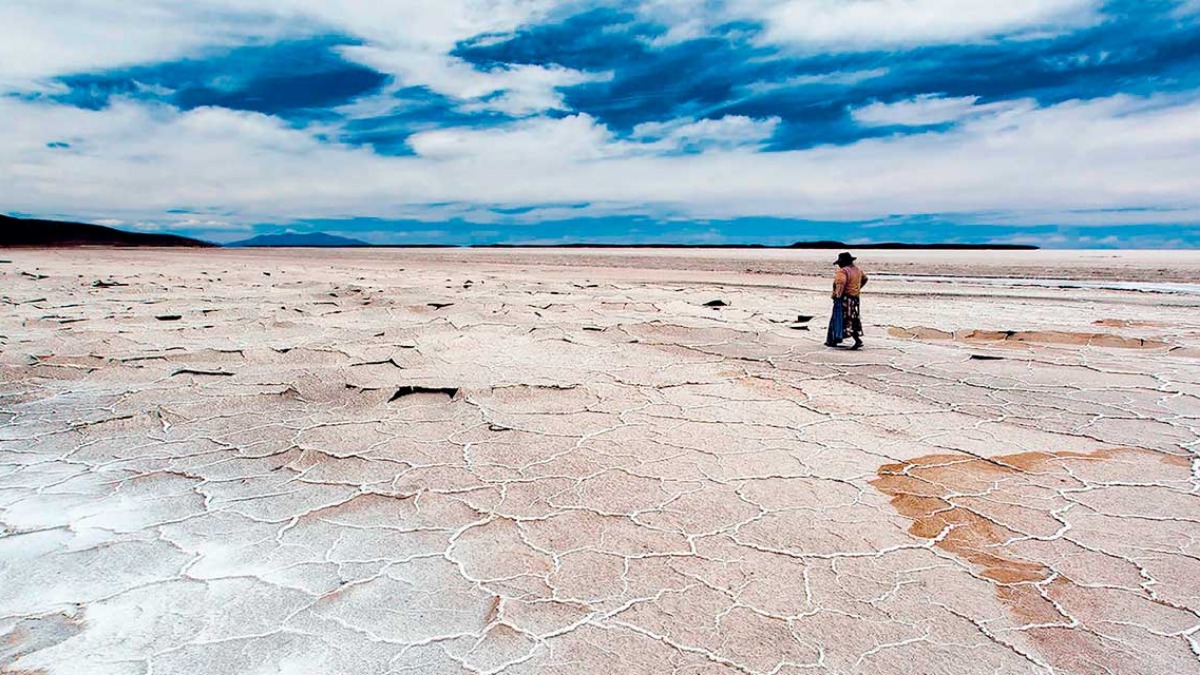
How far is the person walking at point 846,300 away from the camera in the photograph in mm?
6457

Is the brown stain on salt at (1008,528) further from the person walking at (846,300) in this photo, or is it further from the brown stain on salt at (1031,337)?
the brown stain on salt at (1031,337)

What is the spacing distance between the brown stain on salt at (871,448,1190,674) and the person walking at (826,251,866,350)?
2859 millimetres

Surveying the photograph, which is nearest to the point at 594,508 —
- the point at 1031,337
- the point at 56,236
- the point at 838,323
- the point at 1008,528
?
the point at 1008,528

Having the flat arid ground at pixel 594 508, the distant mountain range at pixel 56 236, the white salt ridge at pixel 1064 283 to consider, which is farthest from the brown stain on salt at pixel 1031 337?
the distant mountain range at pixel 56 236

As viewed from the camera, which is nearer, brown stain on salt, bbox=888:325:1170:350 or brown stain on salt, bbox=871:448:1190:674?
brown stain on salt, bbox=871:448:1190:674

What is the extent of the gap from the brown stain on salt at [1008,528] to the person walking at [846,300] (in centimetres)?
286

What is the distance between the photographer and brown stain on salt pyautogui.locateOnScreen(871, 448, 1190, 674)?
2.09m

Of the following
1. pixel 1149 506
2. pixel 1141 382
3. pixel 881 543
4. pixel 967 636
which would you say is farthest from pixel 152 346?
pixel 1141 382

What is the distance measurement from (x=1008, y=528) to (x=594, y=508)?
1623mm

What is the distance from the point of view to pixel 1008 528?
287 centimetres

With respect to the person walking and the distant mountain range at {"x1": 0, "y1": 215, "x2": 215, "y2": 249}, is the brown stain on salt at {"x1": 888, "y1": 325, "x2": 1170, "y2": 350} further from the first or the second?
the distant mountain range at {"x1": 0, "y1": 215, "x2": 215, "y2": 249}

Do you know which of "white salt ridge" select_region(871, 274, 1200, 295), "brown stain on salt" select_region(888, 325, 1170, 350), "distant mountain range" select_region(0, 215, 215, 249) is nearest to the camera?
"brown stain on salt" select_region(888, 325, 1170, 350)

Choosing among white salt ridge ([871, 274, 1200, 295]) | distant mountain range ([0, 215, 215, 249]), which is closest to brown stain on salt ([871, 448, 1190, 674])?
white salt ridge ([871, 274, 1200, 295])

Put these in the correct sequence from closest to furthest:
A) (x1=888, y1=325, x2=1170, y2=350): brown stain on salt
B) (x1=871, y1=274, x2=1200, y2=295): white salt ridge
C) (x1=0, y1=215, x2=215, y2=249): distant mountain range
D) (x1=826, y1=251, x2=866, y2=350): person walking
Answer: (x1=826, y1=251, x2=866, y2=350): person walking < (x1=888, y1=325, x2=1170, y2=350): brown stain on salt < (x1=871, y1=274, x2=1200, y2=295): white salt ridge < (x1=0, y1=215, x2=215, y2=249): distant mountain range
